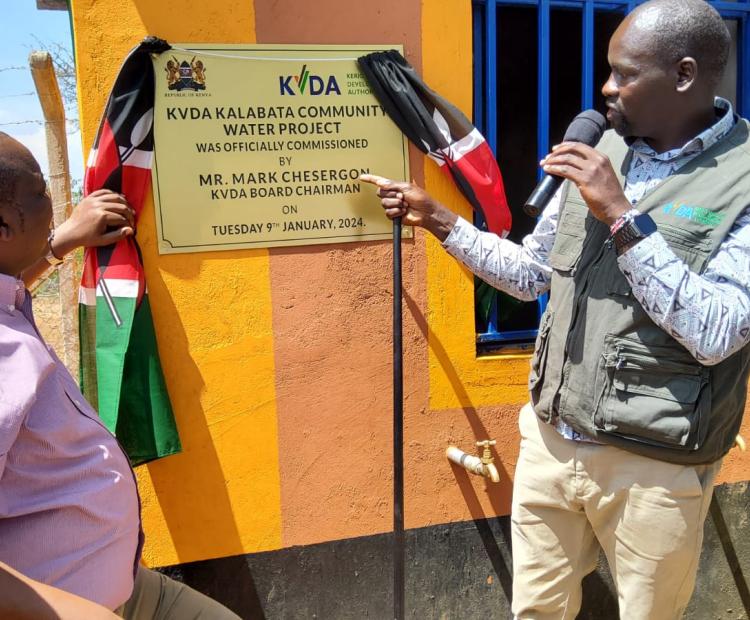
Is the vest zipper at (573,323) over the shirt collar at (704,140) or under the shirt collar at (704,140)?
under

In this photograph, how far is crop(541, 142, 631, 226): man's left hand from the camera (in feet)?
6.02

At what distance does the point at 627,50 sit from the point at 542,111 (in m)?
0.94

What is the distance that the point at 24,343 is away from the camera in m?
1.38

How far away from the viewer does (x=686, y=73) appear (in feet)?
6.26

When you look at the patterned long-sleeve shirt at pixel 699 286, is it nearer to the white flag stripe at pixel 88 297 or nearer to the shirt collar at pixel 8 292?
the shirt collar at pixel 8 292

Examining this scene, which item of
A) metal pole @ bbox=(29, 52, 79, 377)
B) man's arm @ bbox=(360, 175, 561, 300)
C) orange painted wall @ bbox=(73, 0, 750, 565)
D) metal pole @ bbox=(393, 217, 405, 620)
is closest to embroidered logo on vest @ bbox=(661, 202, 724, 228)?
man's arm @ bbox=(360, 175, 561, 300)

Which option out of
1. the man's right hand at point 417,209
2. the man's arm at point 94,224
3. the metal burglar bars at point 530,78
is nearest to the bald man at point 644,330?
the man's right hand at point 417,209

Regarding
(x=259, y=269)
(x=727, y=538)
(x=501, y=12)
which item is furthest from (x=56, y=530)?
(x=501, y=12)

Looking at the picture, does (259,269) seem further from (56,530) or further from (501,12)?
(501,12)

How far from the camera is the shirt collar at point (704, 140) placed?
77.2 inches

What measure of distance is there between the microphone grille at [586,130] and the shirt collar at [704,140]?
0.37 ft

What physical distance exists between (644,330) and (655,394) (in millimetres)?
175

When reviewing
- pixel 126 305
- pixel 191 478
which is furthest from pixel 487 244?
pixel 191 478

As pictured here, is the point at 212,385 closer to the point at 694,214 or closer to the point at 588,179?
the point at 588,179
